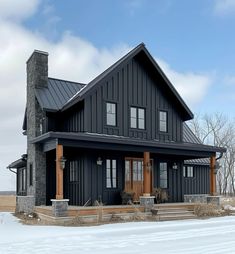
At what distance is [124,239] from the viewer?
1163 cm

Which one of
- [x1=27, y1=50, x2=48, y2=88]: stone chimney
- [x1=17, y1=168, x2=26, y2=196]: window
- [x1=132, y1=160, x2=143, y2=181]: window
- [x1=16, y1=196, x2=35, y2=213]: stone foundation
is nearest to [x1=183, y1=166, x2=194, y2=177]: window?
[x1=132, y1=160, x2=143, y2=181]: window

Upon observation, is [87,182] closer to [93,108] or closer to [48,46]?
[93,108]

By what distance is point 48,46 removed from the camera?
22500mm

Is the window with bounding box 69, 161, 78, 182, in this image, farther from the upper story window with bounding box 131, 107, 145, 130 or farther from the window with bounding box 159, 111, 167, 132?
the window with bounding box 159, 111, 167, 132

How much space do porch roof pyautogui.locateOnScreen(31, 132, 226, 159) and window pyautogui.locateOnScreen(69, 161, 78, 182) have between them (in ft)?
4.78

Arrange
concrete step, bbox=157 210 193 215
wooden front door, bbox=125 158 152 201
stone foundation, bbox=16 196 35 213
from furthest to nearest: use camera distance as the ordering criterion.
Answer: stone foundation, bbox=16 196 35 213 → wooden front door, bbox=125 158 152 201 → concrete step, bbox=157 210 193 215

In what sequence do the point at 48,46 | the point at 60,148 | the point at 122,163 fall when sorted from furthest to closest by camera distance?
1. the point at 48,46
2. the point at 122,163
3. the point at 60,148

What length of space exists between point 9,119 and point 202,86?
1683 cm

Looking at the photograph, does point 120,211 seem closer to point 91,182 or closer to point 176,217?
point 91,182

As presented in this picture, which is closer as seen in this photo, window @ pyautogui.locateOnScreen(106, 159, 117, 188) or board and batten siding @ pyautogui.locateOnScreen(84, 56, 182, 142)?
board and batten siding @ pyautogui.locateOnScreen(84, 56, 182, 142)

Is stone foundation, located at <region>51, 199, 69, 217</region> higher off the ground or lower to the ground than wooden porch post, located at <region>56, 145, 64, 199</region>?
lower

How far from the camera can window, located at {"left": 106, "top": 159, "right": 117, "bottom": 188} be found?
742 inches

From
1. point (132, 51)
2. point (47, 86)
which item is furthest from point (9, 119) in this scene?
point (132, 51)

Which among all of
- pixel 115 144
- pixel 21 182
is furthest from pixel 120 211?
pixel 21 182
